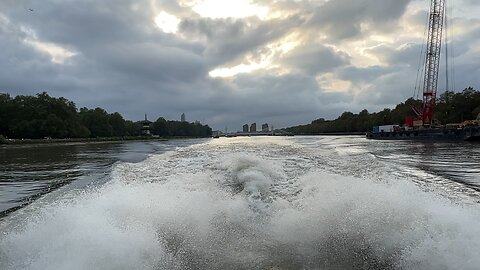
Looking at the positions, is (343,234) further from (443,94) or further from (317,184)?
(443,94)

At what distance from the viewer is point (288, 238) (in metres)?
5.36

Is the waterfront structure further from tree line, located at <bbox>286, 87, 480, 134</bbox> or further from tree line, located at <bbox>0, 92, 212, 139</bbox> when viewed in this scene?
tree line, located at <bbox>286, 87, 480, 134</bbox>

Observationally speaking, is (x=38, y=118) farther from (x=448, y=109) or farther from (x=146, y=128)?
(x=448, y=109)

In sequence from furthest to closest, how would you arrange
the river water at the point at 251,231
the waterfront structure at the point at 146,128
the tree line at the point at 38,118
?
the waterfront structure at the point at 146,128, the tree line at the point at 38,118, the river water at the point at 251,231

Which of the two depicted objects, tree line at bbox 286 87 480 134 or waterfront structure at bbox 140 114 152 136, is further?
waterfront structure at bbox 140 114 152 136

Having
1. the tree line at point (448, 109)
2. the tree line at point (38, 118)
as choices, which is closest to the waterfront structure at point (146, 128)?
the tree line at point (38, 118)

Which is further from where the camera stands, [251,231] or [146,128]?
[146,128]

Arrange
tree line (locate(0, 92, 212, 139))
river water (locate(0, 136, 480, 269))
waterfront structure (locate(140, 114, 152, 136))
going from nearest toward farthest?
river water (locate(0, 136, 480, 269)) → tree line (locate(0, 92, 212, 139)) → waterfront structure (locate(140, 114, 152, 136))

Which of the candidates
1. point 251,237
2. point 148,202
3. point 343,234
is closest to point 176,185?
point 148,202

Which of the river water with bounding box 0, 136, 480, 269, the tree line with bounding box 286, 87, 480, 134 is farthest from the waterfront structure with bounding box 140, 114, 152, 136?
the river water with bounding box 0, 136, 480, 269

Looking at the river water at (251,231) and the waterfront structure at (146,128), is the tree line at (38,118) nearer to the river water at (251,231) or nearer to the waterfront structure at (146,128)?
the waterfront structure at (146,128)

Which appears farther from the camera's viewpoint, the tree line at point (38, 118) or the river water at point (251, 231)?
the tree line at point (38, 118)

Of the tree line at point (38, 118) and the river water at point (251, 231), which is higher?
the tree line at point (38, 118)

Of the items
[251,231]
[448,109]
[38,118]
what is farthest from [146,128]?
[251,231]
